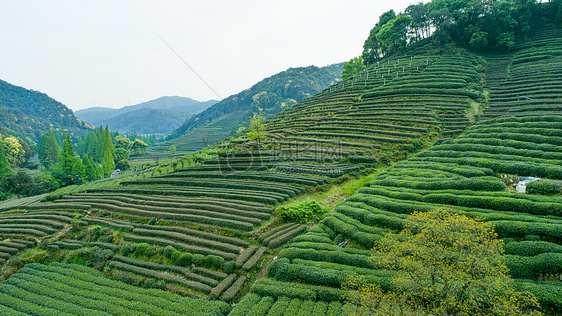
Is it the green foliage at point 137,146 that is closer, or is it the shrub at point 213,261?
the shrub at point 213,261

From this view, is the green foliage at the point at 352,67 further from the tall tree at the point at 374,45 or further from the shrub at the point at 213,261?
the shrub at the point at 213,261

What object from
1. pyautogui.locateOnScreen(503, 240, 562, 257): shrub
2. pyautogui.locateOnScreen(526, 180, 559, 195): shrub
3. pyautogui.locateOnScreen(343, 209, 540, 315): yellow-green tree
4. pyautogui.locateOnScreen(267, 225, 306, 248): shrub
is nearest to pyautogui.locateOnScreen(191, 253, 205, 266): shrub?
pyautogui.locateOnScreen(267, 225, 306, 248): shrub

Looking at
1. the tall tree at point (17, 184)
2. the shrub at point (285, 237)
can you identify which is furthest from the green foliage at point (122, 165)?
the shrub at point (285, 237)

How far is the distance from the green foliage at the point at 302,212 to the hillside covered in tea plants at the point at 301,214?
0.10 m

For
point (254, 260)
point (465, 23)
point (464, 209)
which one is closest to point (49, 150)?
point (254, 260)

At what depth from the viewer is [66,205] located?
34.5 meters

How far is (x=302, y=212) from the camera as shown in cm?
2383

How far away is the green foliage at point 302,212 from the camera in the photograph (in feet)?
77.7

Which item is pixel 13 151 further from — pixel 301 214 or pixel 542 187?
pixel 542 187

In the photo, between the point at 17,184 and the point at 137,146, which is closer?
the point at 17,184

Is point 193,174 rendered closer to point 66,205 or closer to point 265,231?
point 66,205

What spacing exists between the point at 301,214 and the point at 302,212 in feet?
0.81

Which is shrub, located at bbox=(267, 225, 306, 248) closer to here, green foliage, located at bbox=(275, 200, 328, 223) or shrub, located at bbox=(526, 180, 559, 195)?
green foliage, located at bbox=(275, 200, 328, 223)

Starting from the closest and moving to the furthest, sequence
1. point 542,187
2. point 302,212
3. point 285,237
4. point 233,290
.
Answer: point 233,290, point 542,187, point 285,237, point 302,212
